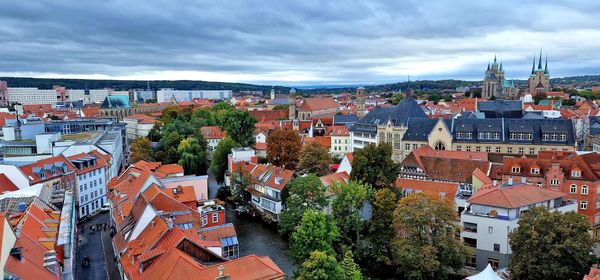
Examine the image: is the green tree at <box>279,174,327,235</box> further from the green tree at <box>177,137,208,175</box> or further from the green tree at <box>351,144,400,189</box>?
the green tree at <box>177,137,208,175</box>

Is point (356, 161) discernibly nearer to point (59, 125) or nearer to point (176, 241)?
point (176, 241)

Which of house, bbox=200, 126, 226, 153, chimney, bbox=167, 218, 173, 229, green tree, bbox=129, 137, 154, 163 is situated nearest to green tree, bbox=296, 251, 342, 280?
chimney, bbox=167, 218, 173, 229

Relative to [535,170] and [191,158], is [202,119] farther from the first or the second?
[535,170]

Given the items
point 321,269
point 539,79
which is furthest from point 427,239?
point 539,79

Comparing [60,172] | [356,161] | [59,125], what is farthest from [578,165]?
[59,125]

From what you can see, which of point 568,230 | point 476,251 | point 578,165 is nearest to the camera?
point 568,230

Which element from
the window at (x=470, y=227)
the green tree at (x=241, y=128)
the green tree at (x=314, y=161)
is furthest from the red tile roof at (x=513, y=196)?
the green tree at (x=241, y=128)

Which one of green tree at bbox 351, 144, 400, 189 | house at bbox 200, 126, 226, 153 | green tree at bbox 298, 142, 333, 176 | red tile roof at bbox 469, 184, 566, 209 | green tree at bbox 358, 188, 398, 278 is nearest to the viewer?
red tile roof at bbox 469, 184, 566, 209
